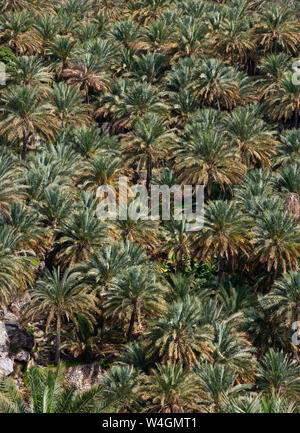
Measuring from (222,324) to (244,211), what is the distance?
10345 millimetres

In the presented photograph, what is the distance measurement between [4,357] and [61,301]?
188 inches

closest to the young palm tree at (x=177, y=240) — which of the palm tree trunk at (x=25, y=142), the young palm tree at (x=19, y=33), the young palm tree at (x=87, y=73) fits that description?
the palm tree trunk at (x=25, y=142)

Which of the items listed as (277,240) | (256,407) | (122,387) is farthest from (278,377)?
(277,240)

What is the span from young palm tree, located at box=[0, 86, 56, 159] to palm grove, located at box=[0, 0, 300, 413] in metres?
0.12

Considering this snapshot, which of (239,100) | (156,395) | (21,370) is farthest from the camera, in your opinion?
(239,100)

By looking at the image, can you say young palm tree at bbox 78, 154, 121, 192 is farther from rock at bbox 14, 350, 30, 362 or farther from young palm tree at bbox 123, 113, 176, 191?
rock at bbox 14, 350, 30, 362

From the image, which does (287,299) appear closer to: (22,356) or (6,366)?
(22,356)

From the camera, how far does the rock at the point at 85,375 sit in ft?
144

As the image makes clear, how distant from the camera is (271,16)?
232 ft

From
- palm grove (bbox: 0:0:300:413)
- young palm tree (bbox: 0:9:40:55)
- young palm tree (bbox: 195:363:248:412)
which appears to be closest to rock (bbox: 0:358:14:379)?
palm grove (bbox: 0:0:300:413)

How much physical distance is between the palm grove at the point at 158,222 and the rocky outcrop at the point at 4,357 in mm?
1378

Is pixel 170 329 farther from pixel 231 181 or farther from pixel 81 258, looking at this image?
pixel 231 181

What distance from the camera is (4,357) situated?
43.2 meters

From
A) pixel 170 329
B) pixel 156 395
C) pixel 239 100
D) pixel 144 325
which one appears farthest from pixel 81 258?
pixel 239 100
